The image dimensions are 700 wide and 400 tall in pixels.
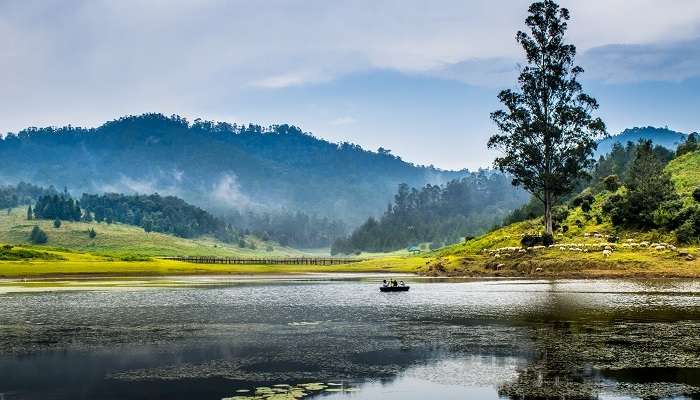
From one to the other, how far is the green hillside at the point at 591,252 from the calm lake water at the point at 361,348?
1180 inches

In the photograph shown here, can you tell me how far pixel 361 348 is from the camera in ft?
112

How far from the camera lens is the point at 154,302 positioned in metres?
61.5

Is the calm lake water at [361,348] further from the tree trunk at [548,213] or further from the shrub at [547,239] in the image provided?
the tree trunk at [548,213]

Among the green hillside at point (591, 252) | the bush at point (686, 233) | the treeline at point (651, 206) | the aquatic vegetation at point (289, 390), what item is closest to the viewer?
the aquatic vegetation at point (289, 390)

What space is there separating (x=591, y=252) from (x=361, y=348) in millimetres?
72460

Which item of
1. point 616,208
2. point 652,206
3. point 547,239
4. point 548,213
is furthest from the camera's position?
point 548,213

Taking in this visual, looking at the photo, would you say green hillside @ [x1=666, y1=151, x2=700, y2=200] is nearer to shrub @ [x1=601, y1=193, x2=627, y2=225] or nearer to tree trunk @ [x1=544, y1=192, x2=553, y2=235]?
shrub @ [x1=601, y1=193, x2=627, y2=225]

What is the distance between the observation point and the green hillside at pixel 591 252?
88.8 metres

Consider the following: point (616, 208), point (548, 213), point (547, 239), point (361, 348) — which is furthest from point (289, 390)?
point (616, 208)

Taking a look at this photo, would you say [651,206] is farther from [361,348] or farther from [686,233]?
[361,348]

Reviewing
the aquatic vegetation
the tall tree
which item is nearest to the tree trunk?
the tall tree

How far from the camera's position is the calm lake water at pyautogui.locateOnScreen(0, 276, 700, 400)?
24.9 m

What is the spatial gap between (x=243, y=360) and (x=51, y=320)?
21.9 metres

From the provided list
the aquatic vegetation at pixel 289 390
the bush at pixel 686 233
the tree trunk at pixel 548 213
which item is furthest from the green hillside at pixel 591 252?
the aquatic vegetation at pixel 289 390
